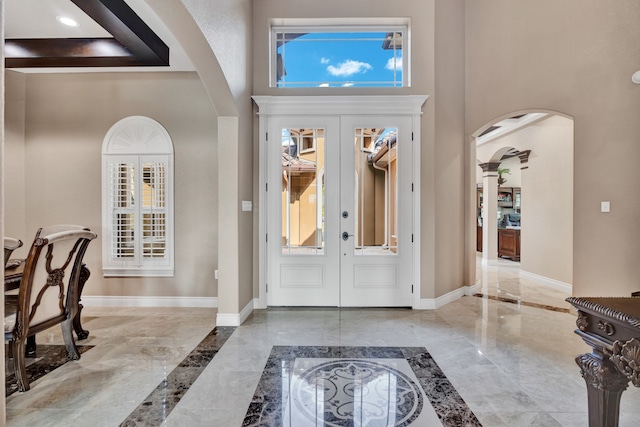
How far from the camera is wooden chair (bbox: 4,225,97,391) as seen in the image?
6.95 feet

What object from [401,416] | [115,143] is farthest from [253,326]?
[115,143]

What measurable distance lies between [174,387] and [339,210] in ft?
8.25

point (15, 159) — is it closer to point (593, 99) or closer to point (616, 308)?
point (616, 308)

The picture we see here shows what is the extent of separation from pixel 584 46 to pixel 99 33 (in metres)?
5.30

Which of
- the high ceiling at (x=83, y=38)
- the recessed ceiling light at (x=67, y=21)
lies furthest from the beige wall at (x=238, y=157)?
the recessed ceiling light at (x=67, y=21)

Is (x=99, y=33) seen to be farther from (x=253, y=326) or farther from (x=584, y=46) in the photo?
(x=584, y=46)

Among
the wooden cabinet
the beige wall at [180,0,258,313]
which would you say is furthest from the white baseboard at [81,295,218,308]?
the wooden cabinet

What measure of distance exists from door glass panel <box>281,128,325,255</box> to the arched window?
155cm

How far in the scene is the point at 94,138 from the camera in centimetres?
404

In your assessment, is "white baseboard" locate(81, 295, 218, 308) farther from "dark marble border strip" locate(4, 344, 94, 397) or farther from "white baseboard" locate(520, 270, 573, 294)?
"white baseboard" locate(520, 270, 573, 294)

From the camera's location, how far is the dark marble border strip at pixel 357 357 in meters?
1.85

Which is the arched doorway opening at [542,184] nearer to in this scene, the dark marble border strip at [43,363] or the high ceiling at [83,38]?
the high ceiling at [83,38]

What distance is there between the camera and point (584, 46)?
3.37 metres

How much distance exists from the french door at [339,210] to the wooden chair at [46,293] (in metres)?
1.98
